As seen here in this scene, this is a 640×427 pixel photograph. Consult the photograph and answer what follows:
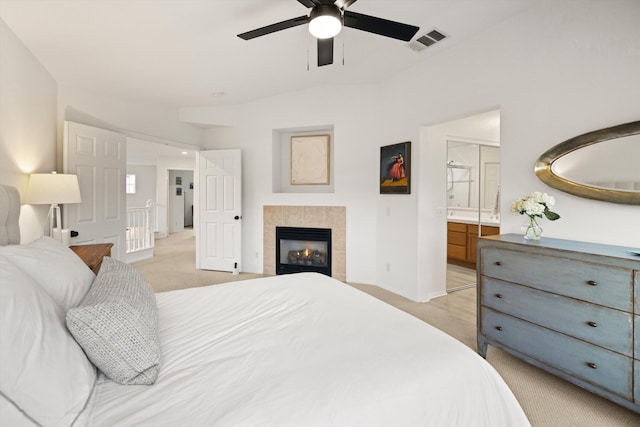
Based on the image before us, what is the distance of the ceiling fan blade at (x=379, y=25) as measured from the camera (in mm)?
1919

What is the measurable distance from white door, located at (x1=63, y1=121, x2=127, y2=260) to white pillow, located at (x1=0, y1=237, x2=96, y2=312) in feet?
7.64

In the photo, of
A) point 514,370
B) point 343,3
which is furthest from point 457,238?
point 343,3

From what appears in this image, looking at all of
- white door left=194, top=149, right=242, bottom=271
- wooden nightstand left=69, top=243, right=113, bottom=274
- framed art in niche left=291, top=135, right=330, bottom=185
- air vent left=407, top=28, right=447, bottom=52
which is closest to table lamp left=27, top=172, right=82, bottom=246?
wooden nightstand left=69, top=243, right=113, bottom=274

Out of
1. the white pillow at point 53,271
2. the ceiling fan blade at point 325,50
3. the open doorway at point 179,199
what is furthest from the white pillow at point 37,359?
the open doorway at point 179,199

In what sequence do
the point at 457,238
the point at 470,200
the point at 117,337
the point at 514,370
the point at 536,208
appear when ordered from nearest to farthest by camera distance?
the point at 117,337 < the point at 536,208 < the point at 514,370 < the point at 457,238 < the point at 470,200

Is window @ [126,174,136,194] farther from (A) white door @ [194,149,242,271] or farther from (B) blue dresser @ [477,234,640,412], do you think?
(B) blue dresser @ [477,234,640,412]

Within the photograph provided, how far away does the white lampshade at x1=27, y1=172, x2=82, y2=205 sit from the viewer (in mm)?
2533

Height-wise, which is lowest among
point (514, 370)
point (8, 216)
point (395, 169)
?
point (514, 370)

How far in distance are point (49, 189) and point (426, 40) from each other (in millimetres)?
3691

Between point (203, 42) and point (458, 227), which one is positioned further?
point (458, 227)

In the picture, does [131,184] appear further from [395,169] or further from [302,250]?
[395,169]

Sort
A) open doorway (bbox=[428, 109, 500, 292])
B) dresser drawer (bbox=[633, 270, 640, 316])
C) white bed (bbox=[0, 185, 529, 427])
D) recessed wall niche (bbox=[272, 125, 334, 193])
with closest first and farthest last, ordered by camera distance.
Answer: white bed (bbox=[0, 185, 529, 427]) → dresser drawer (bbox=[633, 270, 640, 316]) → open doorway (bbox=[428, 109, 500, 292]) → recessed wall niche (bbox=[272, 125, 334, 193])

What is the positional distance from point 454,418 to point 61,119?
178 inches

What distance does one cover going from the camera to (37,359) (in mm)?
788
